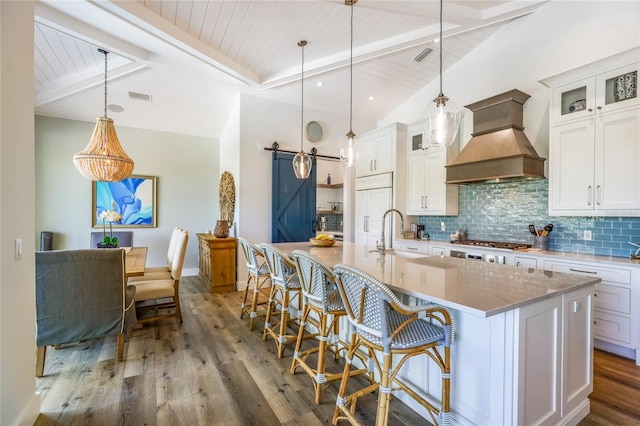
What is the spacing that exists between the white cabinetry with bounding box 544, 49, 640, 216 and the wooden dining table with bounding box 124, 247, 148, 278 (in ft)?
14.3

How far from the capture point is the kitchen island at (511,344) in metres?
1.39

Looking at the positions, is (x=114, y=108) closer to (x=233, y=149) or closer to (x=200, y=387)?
(x=233, y=149)

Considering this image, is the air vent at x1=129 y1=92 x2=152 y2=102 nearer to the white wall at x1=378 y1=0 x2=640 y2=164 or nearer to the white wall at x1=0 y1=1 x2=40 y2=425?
the white wall at x1=0 y1=1 x2=40 y2=425

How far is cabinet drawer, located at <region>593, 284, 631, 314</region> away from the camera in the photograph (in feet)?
8.47

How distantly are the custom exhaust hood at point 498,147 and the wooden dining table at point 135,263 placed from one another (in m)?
3.94

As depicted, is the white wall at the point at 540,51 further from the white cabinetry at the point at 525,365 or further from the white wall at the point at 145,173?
the white wall at the point at 145,173

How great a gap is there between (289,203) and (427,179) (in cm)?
237

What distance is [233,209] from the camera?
5.07 meters

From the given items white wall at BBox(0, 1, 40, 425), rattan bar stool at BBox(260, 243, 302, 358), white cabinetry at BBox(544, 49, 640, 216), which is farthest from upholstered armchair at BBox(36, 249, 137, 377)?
white cabinetry at BBox(544, 49, 640, 216)

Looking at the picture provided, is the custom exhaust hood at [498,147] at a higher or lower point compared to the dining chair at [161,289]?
higher

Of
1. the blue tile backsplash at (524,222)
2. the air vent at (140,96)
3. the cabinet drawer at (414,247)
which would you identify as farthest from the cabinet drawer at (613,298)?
the air vent at (140,96)

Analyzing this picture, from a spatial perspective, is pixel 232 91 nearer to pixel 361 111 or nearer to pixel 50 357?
pixel 361 111

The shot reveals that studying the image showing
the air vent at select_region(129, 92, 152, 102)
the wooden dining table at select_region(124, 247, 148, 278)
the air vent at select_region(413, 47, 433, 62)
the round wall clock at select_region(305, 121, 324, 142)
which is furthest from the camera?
the round wall clock at select_region(305, 121, 324, 142)

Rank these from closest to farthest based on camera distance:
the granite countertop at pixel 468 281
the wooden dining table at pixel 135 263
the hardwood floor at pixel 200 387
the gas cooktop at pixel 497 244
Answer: the granite countertop at pixel 468 281 → the hardwood floor at pixel 200 387 → the wooden dining table at pixel 135 263 → the gas cooktop at pixel 497 244
